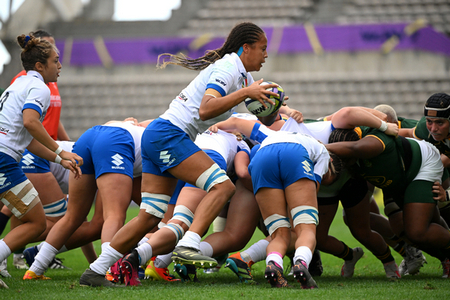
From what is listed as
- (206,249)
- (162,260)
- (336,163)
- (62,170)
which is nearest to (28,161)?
(62,170)

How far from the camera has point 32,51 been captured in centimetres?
399

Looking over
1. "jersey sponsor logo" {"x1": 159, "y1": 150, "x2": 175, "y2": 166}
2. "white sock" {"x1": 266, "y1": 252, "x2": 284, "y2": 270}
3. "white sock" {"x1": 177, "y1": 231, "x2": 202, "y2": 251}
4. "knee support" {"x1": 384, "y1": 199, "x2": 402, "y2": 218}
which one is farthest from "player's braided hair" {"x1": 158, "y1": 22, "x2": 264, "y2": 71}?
"knee support" {"x1": 384, "y1": 199, "x2": 402, "y2": 218}

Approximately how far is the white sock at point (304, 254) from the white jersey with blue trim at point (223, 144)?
1232mm

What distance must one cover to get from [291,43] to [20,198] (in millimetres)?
15167

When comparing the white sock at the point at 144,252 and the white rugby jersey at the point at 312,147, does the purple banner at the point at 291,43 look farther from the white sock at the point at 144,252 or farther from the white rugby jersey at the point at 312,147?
the white sock at the point at 144,252

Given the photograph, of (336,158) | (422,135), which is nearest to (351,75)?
(422,135)

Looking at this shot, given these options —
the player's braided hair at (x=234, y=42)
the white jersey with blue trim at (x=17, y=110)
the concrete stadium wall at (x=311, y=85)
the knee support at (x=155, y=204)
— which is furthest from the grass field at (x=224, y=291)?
the concrete stadium wall at (x=311, y=85)

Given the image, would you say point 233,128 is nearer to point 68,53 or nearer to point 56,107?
point 56,107

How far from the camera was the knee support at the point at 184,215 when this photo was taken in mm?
3703

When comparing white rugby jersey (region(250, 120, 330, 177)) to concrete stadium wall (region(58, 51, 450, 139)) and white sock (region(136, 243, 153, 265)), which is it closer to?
white sock (region(136, 243, 153, 265))

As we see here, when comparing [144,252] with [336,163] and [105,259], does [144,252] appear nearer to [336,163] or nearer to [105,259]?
[105,259]

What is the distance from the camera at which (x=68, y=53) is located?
1880cm

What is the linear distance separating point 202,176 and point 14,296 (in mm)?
1420

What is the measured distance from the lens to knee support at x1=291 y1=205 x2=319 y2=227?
11.2 ft
